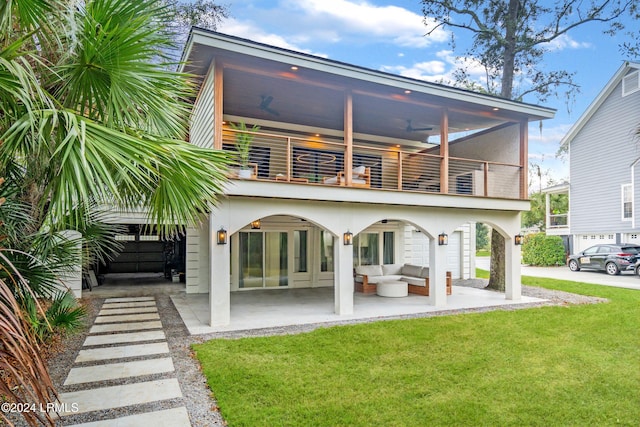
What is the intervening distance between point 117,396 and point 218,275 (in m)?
3.37

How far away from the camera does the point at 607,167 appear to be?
67.6 ft

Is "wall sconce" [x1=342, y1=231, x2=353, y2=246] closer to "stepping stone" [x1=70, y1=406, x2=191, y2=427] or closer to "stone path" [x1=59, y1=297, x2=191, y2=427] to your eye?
"stone path" [x1=59, y1=297, x2=191, y2=427]

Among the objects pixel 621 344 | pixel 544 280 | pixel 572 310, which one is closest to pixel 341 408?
pixel 621 344

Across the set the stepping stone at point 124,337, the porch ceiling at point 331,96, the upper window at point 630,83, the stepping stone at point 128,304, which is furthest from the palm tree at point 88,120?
the upper window at point 630,83

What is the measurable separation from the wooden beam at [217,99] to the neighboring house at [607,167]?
19156 mm

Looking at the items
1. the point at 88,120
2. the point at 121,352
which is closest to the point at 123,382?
the point at 121,352

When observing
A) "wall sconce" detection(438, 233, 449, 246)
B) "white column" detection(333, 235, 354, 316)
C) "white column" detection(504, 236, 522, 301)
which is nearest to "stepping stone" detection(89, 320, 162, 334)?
"white column" detection(333, 235, 354, 316)

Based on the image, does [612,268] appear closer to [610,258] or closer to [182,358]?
[610,258]

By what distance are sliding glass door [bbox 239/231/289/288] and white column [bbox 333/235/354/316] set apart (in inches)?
173

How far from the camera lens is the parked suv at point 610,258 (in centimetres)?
1752

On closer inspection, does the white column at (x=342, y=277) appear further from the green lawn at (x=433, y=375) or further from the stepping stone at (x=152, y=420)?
the stepping stone at (x=152, y=420)

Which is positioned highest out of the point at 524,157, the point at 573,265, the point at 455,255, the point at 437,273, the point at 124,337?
the point at 524,157

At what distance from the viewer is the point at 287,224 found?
13062 millimetres

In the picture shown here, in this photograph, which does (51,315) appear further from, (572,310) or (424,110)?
(572,310)
